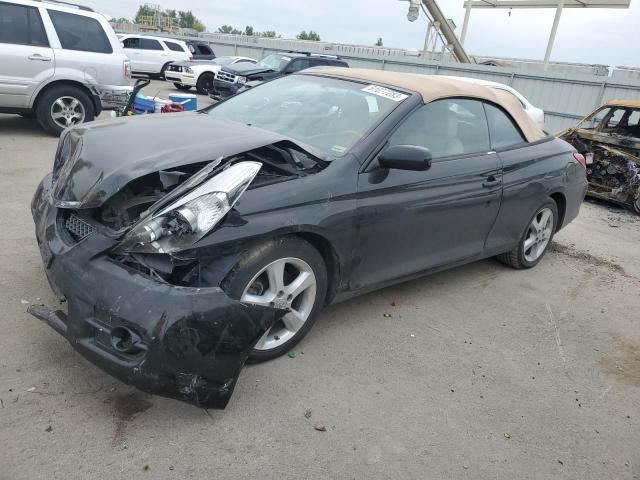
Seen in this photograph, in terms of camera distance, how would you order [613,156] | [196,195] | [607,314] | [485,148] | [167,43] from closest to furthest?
[196,195], [485,148], [607,314], [613,156], [167,43]

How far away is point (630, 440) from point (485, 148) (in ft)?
7.42

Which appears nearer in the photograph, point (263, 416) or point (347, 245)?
point (263, 416)

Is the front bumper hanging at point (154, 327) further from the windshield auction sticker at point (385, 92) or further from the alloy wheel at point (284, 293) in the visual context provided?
the windshield auction sticker at point (385, 92)

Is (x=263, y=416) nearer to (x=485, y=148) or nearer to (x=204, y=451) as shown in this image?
(x=204, y=451)

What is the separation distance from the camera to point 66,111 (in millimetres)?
7910

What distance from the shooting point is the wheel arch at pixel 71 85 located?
765 centimetres

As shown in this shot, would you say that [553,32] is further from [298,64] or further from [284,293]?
[284,293]

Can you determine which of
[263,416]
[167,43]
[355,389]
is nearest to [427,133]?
[355,389]

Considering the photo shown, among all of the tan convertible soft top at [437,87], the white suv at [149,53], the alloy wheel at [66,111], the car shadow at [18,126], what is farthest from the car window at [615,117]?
the white suv at [149,53]

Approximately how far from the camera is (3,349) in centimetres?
279

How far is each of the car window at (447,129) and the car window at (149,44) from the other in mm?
18550

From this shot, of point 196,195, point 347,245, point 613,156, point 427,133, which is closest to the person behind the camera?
point 196,195

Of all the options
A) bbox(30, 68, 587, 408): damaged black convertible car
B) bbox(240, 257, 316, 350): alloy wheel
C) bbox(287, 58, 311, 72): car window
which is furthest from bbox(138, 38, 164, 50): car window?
bbox(240, 257, 316, 350): alloy wheel

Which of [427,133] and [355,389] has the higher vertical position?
[427,133]
